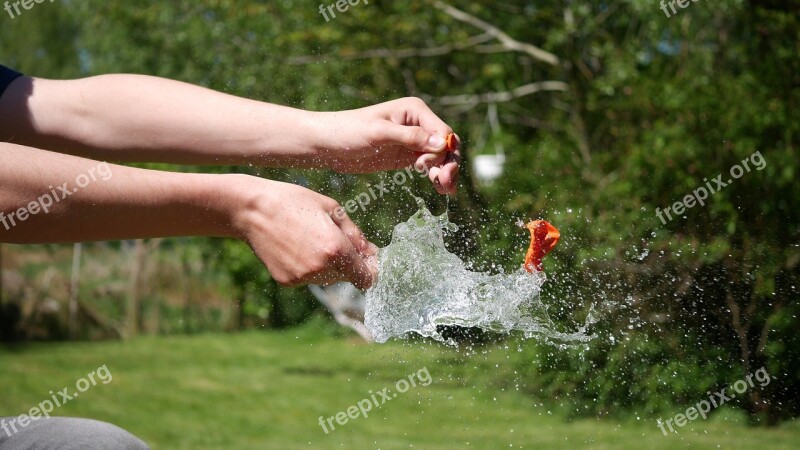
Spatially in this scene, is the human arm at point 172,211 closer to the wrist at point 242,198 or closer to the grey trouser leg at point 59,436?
the wrist at point 242,198

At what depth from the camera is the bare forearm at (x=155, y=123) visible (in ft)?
6.48

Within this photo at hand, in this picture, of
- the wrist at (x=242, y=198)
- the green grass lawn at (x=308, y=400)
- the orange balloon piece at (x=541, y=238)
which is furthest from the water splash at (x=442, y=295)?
the green grass lawn at (x=308, y=400)

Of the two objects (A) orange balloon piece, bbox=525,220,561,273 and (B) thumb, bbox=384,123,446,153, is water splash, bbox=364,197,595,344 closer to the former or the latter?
(A) orange balloon piece, bbox=525,220,561,273

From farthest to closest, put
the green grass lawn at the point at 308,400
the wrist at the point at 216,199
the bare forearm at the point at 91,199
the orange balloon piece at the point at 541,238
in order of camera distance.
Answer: the green grass lawn at the point at 308,400 < the orange balloon piece at the point at 541,238 < the wrist at the point at 216,199 < the bare forearm at the point at 91,199

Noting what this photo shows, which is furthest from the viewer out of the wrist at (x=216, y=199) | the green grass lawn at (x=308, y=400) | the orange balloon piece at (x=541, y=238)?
the green grass lawn at (x=308, y=400)

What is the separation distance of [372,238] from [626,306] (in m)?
1.69

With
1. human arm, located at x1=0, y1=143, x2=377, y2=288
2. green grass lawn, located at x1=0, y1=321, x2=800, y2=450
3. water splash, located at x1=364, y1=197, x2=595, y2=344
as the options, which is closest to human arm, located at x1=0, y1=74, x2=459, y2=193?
water splash, located at x1=364, y1=197, x2=595, y2=344

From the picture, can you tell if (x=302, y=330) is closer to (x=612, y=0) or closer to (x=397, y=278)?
(x=612, y=0)

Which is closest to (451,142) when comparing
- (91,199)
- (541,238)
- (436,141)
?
(436,141)

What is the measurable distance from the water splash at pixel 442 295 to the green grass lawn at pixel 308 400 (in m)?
1.05

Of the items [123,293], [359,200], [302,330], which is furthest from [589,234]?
[123,293]

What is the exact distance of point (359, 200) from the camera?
353 cm

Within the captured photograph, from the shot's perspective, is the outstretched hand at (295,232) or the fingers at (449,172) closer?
the outstretched hand at (295,232)

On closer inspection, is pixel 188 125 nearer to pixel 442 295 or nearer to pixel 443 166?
pixel 443 166
